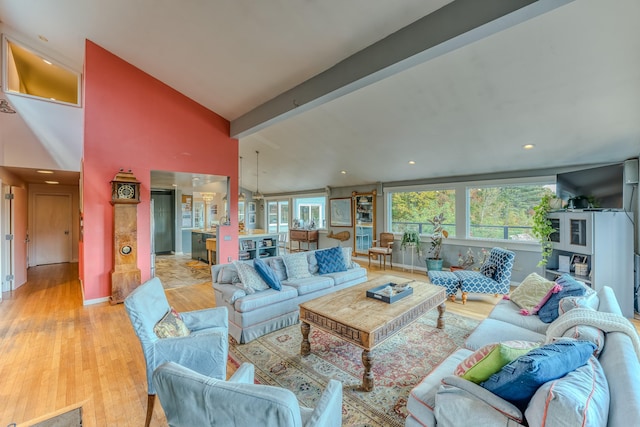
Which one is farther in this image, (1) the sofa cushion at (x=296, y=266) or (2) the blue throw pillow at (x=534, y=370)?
(1) the sofa cushion at (x=296, y=266)

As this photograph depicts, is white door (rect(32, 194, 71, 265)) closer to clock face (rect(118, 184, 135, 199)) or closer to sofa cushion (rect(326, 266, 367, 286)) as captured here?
clock face (rect(118, 184, 135, 199))

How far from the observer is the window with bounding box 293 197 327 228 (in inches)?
378

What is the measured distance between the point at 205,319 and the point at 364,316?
1425 millimetres

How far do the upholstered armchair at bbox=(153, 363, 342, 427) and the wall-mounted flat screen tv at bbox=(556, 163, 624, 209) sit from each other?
507 cm

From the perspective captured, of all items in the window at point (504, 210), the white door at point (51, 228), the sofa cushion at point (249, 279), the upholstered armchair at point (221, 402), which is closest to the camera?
the upholstered armchair at point (221, 402)

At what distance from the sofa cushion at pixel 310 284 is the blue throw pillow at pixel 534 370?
253cm

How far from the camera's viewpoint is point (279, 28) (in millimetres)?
2930

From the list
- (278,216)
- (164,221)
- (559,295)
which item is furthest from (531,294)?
(164,221)

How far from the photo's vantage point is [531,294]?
2.98 m

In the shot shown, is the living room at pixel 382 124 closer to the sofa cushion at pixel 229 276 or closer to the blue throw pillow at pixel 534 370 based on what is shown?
the sofa cushion at pixel 229 276

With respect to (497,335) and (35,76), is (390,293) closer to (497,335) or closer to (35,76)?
(497,335)

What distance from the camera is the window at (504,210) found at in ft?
17.3

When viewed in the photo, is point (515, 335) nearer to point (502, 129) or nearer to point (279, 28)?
point (502, 129)

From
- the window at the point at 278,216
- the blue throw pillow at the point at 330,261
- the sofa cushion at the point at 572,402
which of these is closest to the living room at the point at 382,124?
the blue throw pillow at the point at 330,261
